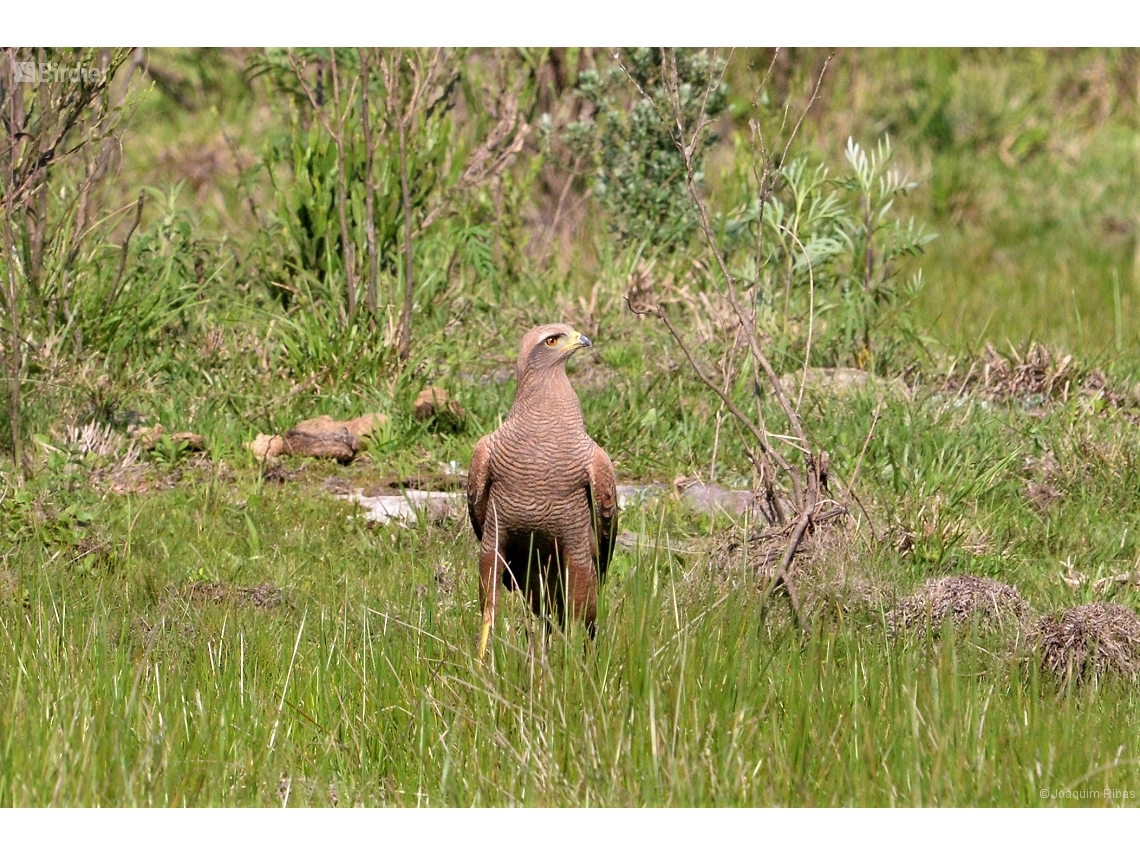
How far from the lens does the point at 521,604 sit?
187 inches

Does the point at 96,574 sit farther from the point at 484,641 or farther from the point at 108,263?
the point at 108,263

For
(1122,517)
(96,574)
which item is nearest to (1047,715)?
(1122,517)

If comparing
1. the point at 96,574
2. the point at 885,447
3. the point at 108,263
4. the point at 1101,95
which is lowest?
the point at 96,574

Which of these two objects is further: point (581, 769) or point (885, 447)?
point (885, 447)

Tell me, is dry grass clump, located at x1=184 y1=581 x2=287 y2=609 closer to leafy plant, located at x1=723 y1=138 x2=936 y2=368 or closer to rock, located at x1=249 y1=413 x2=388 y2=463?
rock, located at x1=249 y1=413 x2=388 y2=463

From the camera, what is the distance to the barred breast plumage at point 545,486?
4469 millimetres

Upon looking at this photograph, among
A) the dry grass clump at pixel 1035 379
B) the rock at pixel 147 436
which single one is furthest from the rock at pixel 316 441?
the dry grass clump at pixel 1035 379

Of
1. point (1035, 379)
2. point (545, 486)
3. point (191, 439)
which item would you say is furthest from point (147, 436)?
point (1035, 379)

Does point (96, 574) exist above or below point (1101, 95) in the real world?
below

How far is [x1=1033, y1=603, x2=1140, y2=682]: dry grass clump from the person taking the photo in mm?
4445

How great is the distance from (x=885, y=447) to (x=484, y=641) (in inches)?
99.8

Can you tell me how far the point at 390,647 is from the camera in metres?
4.27
